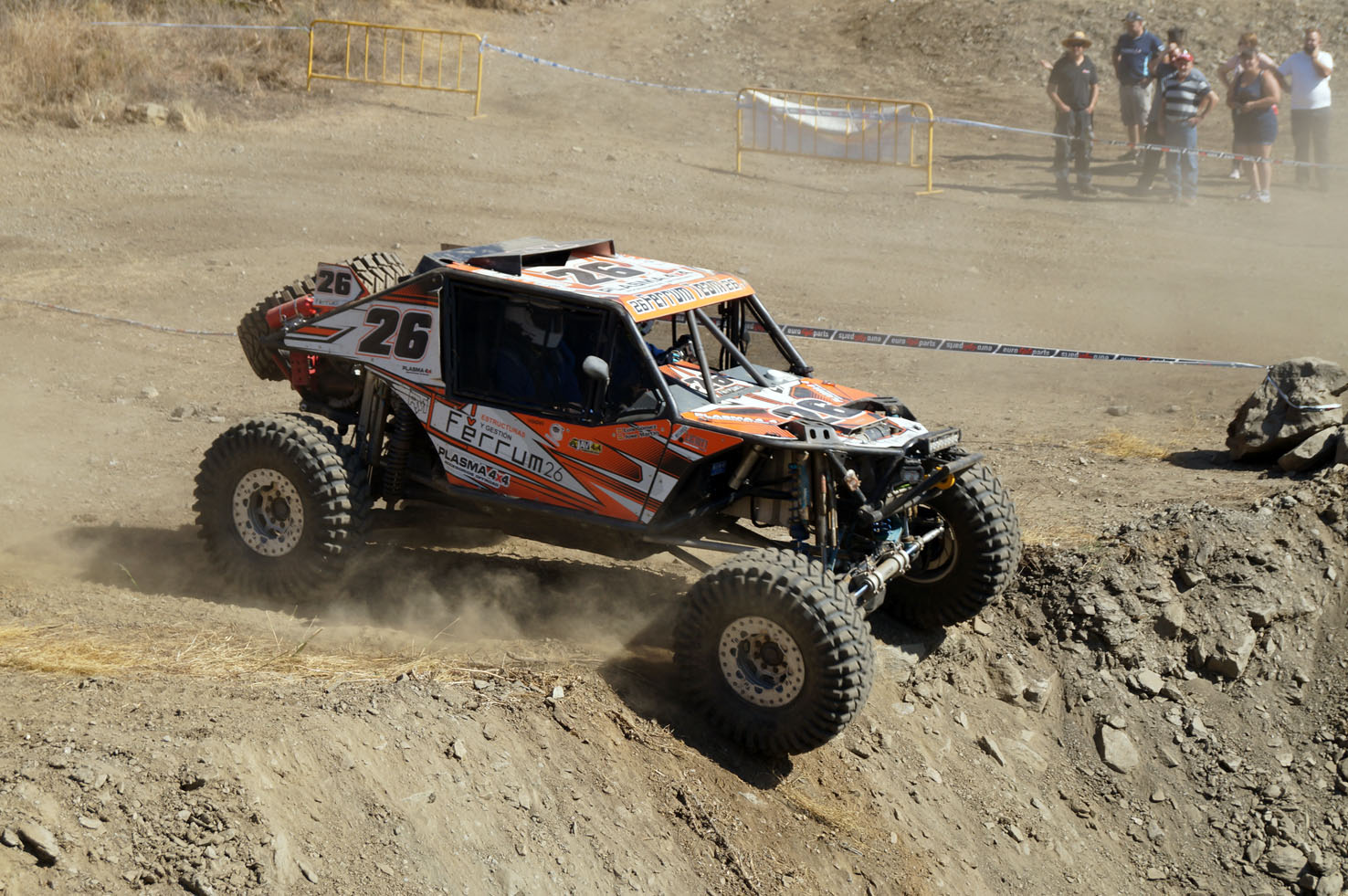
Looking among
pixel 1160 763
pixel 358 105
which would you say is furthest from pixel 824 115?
pixel 1160 763

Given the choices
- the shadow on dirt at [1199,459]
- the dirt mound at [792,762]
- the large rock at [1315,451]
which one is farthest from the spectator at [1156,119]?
the dirt mound at [792,762]

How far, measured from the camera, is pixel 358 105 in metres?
19.9

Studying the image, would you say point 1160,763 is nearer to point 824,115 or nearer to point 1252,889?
point 1252,889

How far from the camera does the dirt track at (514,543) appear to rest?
5.47m

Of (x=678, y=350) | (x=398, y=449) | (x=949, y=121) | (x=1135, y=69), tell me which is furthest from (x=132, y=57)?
(x=678, y=350)

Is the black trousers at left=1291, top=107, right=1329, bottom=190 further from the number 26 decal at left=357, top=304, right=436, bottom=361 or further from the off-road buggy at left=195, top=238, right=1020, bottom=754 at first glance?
the number 26 decal at left=357, top=304, right=436, bottom=361

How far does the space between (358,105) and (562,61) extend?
4.46 m

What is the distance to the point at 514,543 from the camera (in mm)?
8602

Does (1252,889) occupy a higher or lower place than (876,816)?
lower

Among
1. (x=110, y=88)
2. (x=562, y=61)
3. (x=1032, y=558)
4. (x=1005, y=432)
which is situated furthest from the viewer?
(x=562, y=61)

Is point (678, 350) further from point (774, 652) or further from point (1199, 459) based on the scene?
point (1199, 459)

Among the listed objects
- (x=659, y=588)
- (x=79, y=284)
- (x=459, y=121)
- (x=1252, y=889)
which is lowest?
(x=1252, y=889)

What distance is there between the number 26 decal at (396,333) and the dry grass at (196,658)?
1.64 m

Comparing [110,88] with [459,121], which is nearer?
[110,88]
